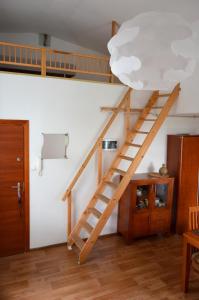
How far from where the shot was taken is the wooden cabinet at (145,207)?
3.94 m

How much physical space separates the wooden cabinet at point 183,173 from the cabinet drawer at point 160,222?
0.72 feet

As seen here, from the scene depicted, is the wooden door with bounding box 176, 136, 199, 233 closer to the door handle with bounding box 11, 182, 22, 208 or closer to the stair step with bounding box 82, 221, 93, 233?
the stair step with bounding box 82, 221, 93, 233

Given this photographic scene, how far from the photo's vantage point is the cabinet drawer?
4.12 meters

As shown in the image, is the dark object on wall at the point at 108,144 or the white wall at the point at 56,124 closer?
the white wall at the point at 56,124

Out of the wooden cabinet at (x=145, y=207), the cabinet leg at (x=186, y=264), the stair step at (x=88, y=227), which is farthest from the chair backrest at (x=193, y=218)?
the stair step at (x=88, y=227)

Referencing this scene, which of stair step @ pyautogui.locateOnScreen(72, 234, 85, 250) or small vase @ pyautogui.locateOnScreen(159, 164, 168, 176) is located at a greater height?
small vase @ pyautogui.locateOnScreen(159, 164, 168, 176)

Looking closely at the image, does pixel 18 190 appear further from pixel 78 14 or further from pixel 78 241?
pixel 78 14

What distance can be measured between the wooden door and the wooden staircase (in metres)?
0.80

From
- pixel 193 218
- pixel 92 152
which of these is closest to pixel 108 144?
pixel 92 152

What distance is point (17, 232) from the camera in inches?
142

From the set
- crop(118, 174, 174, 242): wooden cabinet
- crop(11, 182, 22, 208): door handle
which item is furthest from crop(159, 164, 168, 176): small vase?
crop(11, 182, 22, 208): door handle

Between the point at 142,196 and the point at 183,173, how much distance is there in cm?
84

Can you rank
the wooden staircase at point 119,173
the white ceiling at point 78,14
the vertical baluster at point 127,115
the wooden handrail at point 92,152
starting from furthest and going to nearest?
the vertical baluster at point 127,115
the wooden handrail at point 92,152
the wooden staircase at point 119,173
the white ceiling at point 78,14

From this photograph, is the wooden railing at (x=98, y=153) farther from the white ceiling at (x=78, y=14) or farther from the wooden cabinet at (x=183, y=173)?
the white ceiling at (x=78, y=14)
